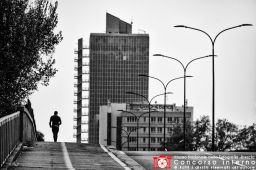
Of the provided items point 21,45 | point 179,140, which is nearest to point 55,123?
point 21,45

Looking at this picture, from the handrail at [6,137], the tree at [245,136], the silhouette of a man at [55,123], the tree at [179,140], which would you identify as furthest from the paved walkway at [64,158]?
the tree at [179,140]

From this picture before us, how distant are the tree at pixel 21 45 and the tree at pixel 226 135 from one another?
288 feet

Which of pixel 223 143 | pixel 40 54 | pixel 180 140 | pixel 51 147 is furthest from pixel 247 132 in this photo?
pixel 51 147

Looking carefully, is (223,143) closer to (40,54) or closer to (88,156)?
(40,54)

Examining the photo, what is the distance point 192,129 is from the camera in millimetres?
138250

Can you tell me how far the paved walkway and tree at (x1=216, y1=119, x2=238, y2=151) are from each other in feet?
327

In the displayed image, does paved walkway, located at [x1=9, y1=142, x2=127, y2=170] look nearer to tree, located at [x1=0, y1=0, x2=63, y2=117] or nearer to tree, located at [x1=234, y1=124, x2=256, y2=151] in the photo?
tree, located at [x1=0, y1=0, x2=63, y2=117]

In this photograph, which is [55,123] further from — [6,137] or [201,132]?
[201,132]

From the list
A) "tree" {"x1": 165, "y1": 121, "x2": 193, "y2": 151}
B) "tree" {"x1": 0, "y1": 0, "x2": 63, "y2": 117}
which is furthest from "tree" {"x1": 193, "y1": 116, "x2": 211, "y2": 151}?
"tree" {"x1": 0, "y1": 0, "x2": 63, "y2": 117}

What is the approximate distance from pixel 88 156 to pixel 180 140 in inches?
4466

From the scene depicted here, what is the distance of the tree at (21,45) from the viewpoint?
40.7 m

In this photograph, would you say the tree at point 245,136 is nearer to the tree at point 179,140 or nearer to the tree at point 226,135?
the tree at point 226,135

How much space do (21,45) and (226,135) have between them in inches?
3595

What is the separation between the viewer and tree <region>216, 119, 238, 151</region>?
12862 cm
